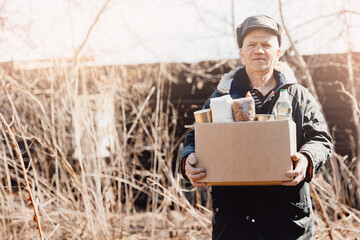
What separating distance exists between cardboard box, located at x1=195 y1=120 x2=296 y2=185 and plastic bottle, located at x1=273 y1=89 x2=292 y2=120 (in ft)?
0.17

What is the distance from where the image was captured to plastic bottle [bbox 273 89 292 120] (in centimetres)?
150

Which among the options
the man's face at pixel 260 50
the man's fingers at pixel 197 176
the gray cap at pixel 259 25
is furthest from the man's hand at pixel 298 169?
the gray cap at pixel 259 25

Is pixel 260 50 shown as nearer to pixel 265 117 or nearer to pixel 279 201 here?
pixel 265 117

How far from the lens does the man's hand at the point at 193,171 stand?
4.84 ft

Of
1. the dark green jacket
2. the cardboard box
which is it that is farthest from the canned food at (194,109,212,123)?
the dark green jacket

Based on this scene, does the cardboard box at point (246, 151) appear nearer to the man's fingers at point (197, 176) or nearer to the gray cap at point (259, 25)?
the man's fingers at point (197, 176)

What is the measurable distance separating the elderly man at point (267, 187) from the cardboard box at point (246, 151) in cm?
7

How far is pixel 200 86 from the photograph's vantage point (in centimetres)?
629

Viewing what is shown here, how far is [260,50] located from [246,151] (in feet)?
1.43

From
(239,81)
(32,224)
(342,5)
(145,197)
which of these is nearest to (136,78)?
(145,197)

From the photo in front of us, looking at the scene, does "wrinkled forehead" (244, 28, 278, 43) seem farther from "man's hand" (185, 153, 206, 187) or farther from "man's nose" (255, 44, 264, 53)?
"man's hand" (185, 153, 206, 187)

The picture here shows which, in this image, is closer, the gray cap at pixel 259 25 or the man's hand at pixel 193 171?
the man's hand at pixel 193 171

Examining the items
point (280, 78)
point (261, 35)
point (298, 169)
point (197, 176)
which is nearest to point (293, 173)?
point (298, 169)

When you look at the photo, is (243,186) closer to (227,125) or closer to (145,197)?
(227,125)
